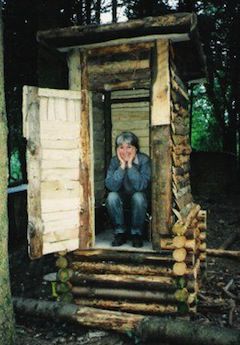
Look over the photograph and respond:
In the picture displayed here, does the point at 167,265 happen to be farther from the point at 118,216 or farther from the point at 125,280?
the point at 118,216

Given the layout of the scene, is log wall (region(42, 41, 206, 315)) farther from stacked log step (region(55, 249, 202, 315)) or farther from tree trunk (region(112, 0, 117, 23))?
tree trunk (region(112, 0, 117, 23))

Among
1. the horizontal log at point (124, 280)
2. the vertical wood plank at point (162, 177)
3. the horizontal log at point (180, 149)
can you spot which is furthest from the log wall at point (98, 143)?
the vertical wood plank at point (162, 177)

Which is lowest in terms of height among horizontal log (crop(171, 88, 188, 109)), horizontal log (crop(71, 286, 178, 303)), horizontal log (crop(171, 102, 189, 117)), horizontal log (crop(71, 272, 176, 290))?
horizontal log (crop(71, 286, 178, 303))

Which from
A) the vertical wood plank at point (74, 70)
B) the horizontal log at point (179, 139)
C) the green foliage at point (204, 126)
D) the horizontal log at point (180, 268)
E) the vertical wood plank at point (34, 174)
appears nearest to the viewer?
the vertical wood plank at point (34, 174)

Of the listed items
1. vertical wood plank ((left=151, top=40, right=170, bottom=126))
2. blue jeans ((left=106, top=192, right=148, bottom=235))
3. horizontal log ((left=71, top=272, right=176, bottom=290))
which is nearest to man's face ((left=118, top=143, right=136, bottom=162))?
blue jeans ((left=106, top=192, right=148, bottom=235))

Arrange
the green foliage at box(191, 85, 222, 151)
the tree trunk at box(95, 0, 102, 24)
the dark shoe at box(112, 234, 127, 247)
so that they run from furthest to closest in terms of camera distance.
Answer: the green foliage at box(191, 85, 222, 151) < the tree trunk at box(95, 0, 102, 24) < the dark shoe at box(112, 234, 127, 247)

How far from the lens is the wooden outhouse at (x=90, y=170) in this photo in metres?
5.77

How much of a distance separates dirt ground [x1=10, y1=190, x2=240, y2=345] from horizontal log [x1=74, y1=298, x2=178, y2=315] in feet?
1.38

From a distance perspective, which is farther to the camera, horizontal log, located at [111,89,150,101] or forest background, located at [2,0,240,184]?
forest background, located at [2,0,240,184]

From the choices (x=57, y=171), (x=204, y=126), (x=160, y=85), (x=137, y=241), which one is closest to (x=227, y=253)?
(x=137, y=241)

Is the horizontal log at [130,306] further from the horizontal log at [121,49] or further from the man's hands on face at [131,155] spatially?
the horizontal log at [121,49]

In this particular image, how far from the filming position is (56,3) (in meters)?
8.61

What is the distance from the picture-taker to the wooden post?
591 centimetres

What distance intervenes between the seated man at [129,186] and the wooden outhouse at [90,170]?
0.34 meters
